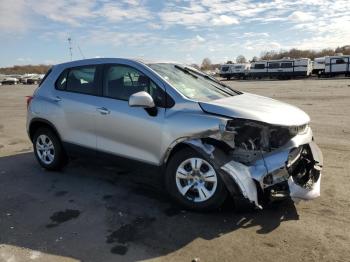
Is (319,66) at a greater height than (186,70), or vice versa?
(319,66)

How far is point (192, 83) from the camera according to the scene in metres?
5.36

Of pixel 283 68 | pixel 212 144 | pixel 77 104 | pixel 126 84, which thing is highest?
pixel 283 68

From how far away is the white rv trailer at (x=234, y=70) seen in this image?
193ft

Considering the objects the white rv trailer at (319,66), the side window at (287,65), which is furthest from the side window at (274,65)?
the white rv trailer at (319,66)

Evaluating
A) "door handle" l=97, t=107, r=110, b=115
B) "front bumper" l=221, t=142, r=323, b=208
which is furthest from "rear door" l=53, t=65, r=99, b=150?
"front bumper" l=221, t=142, r=323, b=208

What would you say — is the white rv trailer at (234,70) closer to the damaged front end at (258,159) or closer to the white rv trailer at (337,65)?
the white rv trailer at (337,65)

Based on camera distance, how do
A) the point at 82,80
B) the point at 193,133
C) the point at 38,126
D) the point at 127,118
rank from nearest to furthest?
the point at 193,133 < the point at 127,118 < the point at 82,80 < the point at 38,126

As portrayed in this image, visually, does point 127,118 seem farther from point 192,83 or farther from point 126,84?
point 192,83

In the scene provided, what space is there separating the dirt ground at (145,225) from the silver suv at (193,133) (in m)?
0.29

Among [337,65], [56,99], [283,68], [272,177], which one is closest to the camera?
[272,177]

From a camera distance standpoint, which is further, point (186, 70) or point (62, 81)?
point (62, 81)

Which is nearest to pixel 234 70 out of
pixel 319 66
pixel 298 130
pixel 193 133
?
pixel 319 66

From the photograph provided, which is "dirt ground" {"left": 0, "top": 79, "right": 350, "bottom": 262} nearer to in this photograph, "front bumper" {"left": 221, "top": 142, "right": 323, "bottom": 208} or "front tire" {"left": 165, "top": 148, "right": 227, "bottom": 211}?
"front tire" {"left": 165, "top": 148, "right": 227, "bottom": 211}

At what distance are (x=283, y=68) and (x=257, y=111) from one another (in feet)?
169
